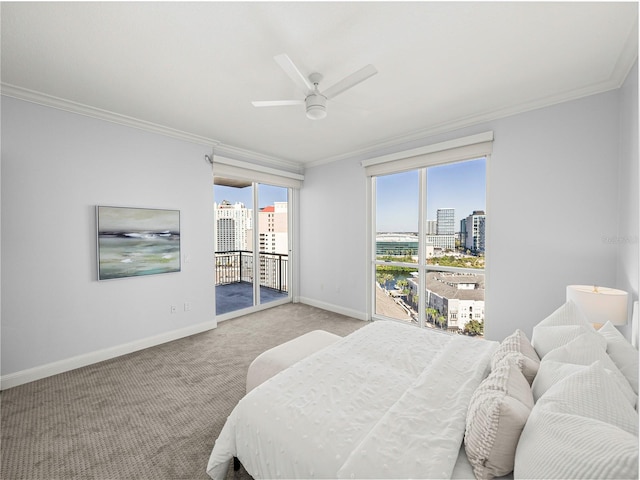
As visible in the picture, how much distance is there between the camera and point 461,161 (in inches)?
A: 126

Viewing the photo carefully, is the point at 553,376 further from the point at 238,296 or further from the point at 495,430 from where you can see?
the point at 238,296

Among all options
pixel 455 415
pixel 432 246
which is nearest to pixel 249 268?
pixel 432 246

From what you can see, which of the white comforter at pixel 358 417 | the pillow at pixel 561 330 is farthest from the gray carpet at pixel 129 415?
the pillow at pixel 561 330

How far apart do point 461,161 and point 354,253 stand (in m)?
1.93

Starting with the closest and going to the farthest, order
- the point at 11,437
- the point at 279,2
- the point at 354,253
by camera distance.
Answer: the point at 279,2 < the point at 11,437 < the point at 354,253

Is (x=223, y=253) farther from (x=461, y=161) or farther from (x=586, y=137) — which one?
(x=586, y=137)

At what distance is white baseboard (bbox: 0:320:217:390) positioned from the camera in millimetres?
2396

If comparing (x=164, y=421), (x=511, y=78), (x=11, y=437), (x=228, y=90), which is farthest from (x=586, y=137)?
(x=11, y=437)

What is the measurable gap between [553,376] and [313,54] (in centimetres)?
225

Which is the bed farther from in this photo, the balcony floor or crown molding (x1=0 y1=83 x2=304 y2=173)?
crown molding (x1=0 y1=83 x2=304 y2=173)

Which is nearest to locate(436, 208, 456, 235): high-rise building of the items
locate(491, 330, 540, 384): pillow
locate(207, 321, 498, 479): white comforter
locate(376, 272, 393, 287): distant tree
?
locate(376, 272, 393, 287): distant tree

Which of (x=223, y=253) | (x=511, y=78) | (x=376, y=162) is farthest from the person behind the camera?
(x=223, y=253)

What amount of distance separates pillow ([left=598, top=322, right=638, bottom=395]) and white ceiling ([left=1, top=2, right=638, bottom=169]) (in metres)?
1.81

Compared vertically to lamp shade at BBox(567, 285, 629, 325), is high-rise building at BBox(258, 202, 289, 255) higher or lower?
higher
